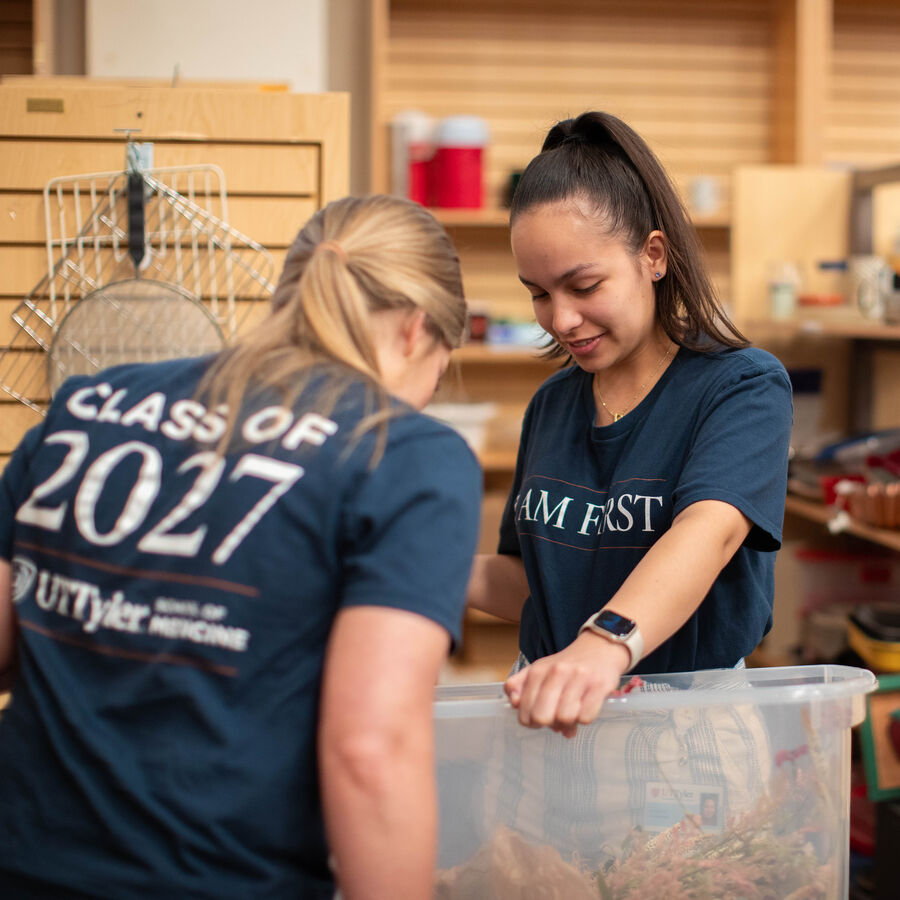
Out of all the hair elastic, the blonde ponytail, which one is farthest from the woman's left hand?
the hair elastic

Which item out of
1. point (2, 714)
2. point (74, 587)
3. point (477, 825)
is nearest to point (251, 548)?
point (74, 587)

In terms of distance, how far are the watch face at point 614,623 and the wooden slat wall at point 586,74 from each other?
2803 millimetres

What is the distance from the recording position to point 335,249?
2.89 feet

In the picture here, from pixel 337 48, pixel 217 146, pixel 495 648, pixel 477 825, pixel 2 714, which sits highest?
pixel 337 48

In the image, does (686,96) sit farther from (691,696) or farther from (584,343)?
(691,696)

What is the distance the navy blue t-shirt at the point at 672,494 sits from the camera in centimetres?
116

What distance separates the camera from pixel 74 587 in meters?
0.82

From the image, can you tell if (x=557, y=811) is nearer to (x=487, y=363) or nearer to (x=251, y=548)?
(x=251, y=548)

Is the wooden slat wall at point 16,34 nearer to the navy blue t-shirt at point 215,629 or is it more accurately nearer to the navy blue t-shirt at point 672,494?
the navy blue t-shirt at point 672,494

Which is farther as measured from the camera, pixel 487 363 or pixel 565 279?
pixel 487 363

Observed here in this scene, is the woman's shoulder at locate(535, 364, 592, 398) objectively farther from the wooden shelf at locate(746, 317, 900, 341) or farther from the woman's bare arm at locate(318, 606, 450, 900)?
the wooden shelf at locate(746, 317, 900, 341)

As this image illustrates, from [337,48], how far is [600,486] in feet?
9.10

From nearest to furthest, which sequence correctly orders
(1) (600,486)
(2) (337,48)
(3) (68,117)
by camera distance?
(1) (600,486)
(3) (68,117)
(2) (337,48)

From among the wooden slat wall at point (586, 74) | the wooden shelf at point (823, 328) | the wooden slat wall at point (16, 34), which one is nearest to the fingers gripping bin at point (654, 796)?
the wooden shelf at point (823, 328)
